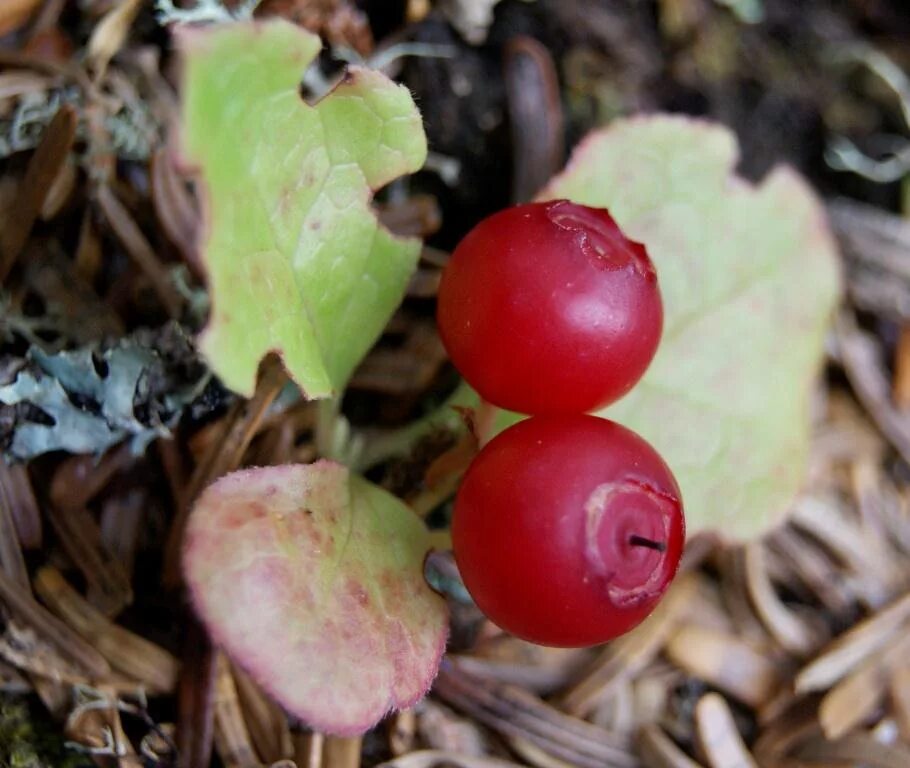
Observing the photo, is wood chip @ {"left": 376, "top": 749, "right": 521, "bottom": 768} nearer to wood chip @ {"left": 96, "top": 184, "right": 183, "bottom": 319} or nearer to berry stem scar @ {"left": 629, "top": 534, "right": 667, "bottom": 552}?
berry stem scar @ {"left": 629, "top": 534, "right": 667, "bottom": 552}

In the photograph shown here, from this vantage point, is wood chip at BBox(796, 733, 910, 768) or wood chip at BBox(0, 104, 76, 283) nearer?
Answer: wood chip at BBox(0, 104, 76, 283)

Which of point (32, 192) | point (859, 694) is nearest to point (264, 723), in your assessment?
point (32, 192)

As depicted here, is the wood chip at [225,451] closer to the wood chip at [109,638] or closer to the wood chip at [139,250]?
the wood chip at [109,638]

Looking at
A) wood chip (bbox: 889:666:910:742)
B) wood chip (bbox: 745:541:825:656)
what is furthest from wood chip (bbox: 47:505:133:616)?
wood chip (bbox: 889:666:910:742)

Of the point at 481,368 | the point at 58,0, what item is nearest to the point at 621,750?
the point at 481,368

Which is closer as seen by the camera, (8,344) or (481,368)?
(481,368)

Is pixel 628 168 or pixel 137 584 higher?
pixel 628 168

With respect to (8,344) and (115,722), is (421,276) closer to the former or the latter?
(8,344)
